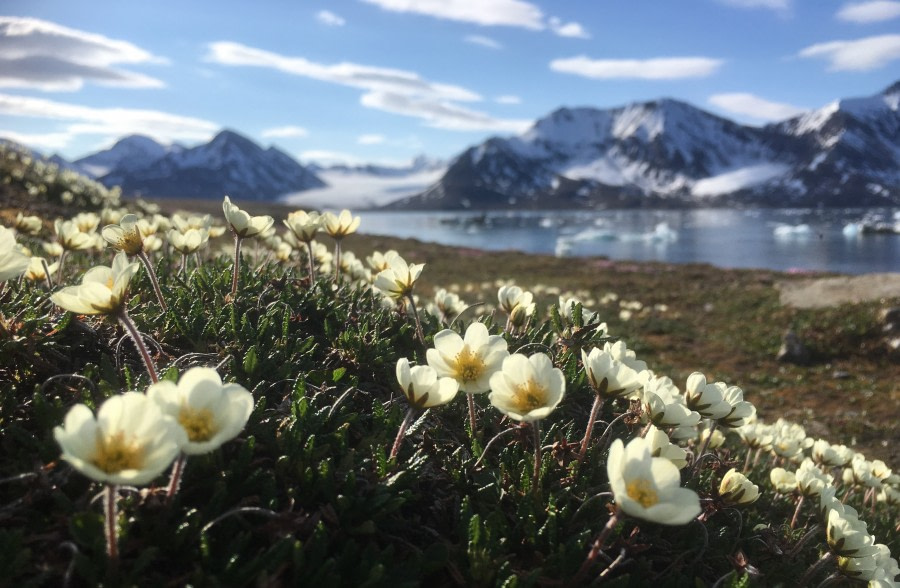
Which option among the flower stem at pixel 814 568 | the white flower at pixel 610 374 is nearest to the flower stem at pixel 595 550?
the white flower at pixel 610 374

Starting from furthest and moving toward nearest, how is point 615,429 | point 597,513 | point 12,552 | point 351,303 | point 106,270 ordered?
1. point 351,303
2. point 615,429
3. point 597,513
4. point 106,270
5. point 12,552

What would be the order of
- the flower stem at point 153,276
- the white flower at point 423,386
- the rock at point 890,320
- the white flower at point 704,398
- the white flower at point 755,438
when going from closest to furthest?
the white flower at point 423,386 → the white flower at point 704,398 → the flower stem at point 153,276 → the white flower at point 755,438 → the rock at point 890,320

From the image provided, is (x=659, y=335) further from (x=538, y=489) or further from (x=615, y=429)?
(x=538, y=489)

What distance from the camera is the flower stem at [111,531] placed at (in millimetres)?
1512

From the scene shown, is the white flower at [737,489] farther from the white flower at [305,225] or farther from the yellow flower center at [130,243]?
the yellow flower center at [130,243]

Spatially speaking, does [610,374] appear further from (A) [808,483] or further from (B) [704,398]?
(A) [808,483]

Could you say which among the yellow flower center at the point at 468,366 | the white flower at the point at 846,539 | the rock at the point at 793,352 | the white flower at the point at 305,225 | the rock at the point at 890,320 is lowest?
the rock at the point at 793,352

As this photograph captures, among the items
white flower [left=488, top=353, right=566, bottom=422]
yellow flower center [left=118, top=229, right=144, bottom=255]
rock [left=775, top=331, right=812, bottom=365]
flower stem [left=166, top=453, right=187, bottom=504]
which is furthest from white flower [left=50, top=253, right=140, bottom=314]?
rock [left=775, top=331, right=812, bottom=365]

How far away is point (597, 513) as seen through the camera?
239 centimetres

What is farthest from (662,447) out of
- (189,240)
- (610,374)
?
(189,240)

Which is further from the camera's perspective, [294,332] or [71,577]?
[294,332]

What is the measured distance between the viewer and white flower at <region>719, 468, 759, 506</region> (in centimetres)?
251

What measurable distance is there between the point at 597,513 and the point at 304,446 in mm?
1259

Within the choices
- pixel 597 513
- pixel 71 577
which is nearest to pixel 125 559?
pixel 71 577
